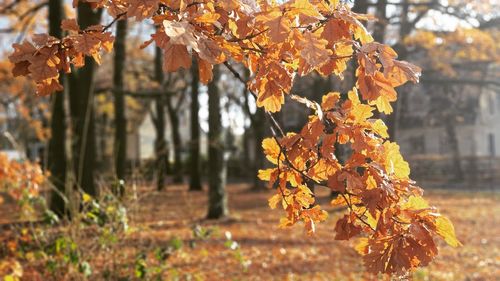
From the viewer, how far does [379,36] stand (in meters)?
10.7

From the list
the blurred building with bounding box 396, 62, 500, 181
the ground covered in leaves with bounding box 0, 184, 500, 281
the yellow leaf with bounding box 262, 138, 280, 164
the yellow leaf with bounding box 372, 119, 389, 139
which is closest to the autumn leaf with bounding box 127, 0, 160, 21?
the yellow leaf with bounding box 262, 138, 280, 164

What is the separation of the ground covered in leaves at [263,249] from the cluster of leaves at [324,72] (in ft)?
8.96

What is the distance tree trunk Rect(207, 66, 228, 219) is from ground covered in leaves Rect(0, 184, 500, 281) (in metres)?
0.34

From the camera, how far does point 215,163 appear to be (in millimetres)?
11977

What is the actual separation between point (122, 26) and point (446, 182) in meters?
19.7

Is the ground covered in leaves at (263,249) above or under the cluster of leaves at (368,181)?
under

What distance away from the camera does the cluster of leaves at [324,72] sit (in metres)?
1.71

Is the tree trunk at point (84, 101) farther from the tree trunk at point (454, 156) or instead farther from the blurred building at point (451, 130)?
the tree trunk at point (454, 156)

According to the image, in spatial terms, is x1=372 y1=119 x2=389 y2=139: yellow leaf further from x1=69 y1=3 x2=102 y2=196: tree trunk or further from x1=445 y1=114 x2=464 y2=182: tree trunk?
x1=445 y1=114 x2=464 y2=182: tree trunk

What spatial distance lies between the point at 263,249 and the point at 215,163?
3852 millimetres

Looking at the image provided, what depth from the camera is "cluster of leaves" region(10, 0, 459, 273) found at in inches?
67.5

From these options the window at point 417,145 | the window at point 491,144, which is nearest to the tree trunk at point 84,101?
the window at point 417,145

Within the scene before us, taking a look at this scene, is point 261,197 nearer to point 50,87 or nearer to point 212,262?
point 212,262

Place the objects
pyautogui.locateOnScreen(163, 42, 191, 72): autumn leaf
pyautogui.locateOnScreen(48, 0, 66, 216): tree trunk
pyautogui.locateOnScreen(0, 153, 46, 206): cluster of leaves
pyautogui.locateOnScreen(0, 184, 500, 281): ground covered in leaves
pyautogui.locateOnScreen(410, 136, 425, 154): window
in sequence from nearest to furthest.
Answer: pyautogui.locateOnScreen(163, 42, 191, 72): autumn leaf
pyautogui.locateOnScreen(0, 184, 500, 281): ground covered in leaves
pyautogui.locateOnScreen(0, 153, 46, 206): cluster of leaves
pyautogui.locateOnScreen(48, 0, 66, 216): tree trunk
pyautogui.locateOnScreen(410, 136, 425, 154): window
